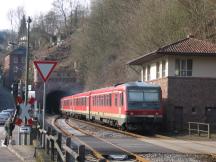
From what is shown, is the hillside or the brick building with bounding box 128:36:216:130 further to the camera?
the hillside

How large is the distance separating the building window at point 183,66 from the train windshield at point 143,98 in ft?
16.6

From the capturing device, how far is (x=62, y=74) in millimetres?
94125

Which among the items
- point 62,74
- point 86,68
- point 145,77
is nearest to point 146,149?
point 145,77

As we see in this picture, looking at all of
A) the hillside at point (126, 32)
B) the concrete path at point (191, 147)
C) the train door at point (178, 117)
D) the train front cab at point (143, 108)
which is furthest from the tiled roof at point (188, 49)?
the concrete path at point (191, 147)

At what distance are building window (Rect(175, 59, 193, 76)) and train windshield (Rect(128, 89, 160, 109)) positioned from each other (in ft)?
16.6

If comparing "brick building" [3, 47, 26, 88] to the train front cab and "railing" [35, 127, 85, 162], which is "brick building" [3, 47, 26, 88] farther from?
"railing" [35, 127, 85, 162]

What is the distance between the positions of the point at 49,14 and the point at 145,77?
80.1 m

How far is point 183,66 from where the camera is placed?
3969cm

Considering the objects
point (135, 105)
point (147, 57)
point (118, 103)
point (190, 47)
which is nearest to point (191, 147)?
point (135, 105)

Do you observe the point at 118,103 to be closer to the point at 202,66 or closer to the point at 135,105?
the point at 135,105

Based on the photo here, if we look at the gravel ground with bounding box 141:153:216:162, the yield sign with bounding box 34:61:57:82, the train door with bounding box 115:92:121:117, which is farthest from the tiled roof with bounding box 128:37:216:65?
the yield sign with bounding box 34:61:57:82

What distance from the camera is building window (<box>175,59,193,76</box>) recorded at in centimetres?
3966

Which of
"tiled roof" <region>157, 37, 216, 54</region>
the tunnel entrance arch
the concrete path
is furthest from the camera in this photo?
the tunnel entrance arch

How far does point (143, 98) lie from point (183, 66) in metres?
6.25
